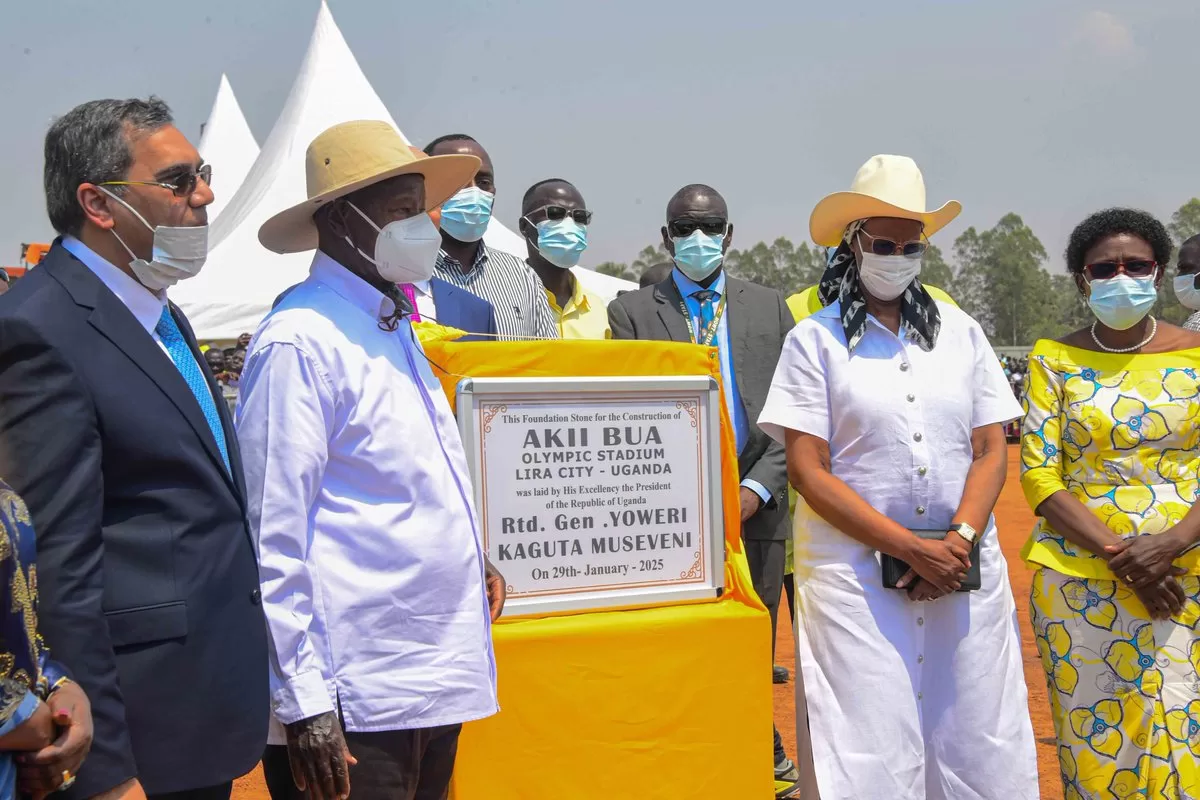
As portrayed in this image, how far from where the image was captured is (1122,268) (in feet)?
14.2

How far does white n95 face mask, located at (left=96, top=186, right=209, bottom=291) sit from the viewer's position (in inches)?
96.9

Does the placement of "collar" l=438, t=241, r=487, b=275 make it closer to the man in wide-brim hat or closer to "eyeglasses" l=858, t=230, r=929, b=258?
"eyeglasses" l=858, t=230, r=929, b=258

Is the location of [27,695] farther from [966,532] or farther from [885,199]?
[885,199]

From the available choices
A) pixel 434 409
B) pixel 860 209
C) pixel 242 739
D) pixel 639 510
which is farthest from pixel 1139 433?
pixel 242 739

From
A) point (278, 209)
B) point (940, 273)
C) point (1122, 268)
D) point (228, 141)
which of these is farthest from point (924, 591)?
point (940, 273)

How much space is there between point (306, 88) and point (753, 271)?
49.2 m

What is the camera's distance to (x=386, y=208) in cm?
292

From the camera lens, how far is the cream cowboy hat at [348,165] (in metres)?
2.86

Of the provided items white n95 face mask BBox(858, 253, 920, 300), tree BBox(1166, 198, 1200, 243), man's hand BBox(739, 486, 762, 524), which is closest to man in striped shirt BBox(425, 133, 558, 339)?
man's hand BBox(739, 486, 762, 524)

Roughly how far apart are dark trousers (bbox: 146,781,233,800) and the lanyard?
2769 millimetres

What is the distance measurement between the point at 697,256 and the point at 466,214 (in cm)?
98

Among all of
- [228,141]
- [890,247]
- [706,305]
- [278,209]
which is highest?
[228,141]

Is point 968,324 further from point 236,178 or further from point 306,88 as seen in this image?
point 236,178

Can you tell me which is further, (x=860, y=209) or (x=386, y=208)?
(x=860, y=209)
